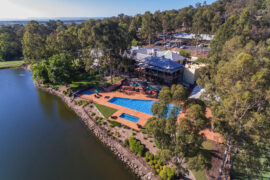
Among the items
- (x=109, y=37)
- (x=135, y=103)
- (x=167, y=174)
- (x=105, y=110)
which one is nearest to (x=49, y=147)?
(x=105, y=110)

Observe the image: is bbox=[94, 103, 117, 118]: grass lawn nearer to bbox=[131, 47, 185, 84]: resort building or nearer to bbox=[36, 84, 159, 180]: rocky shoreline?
bbox=[36, 84, 159, 180]: rocky shoreline

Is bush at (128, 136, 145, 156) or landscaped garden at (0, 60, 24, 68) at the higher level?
landscaped garden at (0, 60, 24, 68)

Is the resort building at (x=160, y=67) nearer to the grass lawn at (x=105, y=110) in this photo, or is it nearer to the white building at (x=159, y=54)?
the white building at (x=159, y=54)

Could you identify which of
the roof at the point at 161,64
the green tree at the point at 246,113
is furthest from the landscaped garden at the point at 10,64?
the green tree at the point at 246,113

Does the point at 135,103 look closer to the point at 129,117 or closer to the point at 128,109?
the point at 128,109

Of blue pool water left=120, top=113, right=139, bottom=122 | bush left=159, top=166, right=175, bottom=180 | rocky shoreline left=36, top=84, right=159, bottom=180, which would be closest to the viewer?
bush left=159, top=166, right=175, bottom=180

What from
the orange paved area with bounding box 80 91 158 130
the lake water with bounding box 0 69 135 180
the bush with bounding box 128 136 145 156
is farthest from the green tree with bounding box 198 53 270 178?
the orange paved area with bounding box 80 91 158 130

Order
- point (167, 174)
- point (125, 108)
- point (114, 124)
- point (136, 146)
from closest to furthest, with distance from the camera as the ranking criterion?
1. point (167, 174)
2. point (136, 146)
3. point (114, 124)
4. point (125, 108)

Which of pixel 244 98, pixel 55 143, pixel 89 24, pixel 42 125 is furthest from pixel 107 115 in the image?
pixel 89 24
